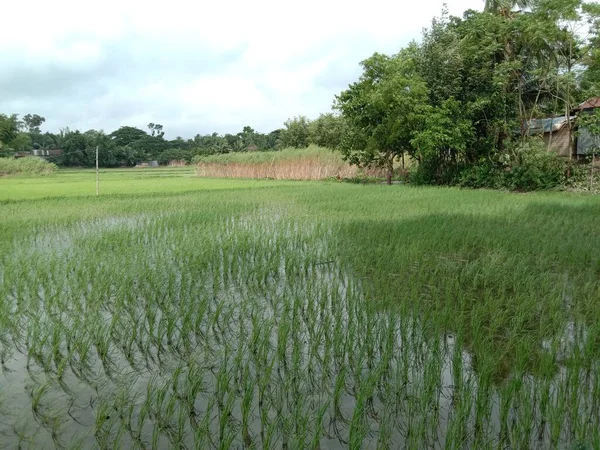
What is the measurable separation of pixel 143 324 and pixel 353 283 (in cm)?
193

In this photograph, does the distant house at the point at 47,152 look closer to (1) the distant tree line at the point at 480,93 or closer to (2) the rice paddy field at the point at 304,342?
(1) the distant tree line at the point at 480,93

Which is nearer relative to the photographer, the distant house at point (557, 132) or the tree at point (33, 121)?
the distant house at point (557, 132)

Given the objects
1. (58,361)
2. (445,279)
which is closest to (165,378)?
(58,361)

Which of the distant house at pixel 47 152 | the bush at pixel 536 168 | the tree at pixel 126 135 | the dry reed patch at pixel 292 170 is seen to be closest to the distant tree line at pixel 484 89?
the bush at pixel 536 168

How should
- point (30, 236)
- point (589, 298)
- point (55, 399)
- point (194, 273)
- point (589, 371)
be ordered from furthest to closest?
point (30, 236)
point (194, 273)
point (589, 298)
point (589, 371)
point (55, 399)

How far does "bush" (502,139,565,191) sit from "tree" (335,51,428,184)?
349 centimetres

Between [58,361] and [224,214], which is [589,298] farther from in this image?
[224,214]

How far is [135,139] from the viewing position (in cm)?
6731

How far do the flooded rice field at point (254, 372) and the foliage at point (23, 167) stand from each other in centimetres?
2971

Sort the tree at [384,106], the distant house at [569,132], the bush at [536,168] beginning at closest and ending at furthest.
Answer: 1. the bush at [536,168]
2. the distant house at [569,132]
3. the tree at [384,106]

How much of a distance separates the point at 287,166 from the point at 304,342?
2292 centimetres

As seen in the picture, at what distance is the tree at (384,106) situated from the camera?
15.6 metres

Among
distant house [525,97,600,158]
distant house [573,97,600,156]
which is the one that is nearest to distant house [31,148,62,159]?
distant house [525,97,600,158]

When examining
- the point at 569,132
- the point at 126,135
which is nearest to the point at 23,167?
the point at 569,132
